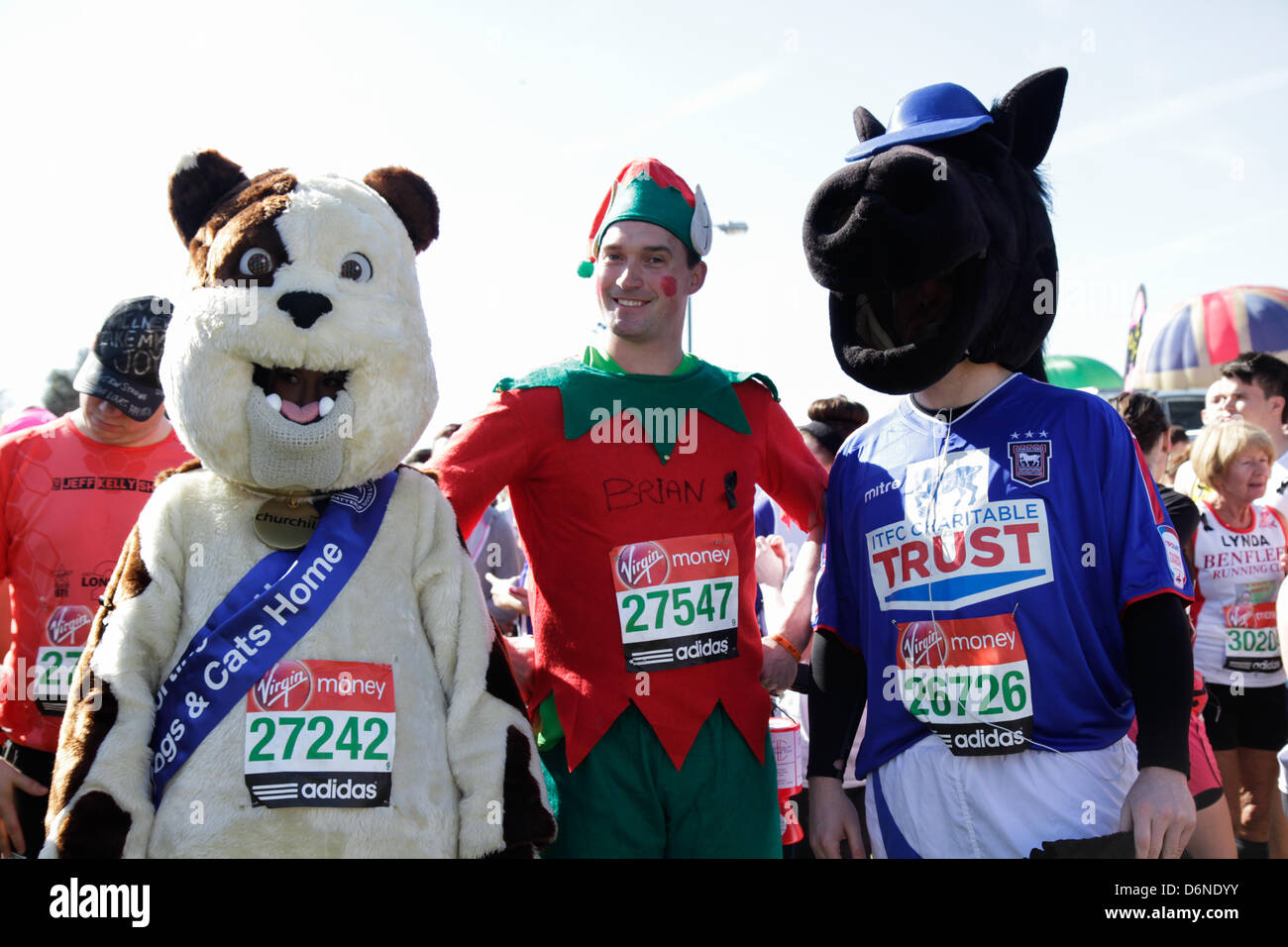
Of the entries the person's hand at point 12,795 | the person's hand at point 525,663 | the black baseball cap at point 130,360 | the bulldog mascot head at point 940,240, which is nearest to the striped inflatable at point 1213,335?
the bulldog mascot head at point 940,240

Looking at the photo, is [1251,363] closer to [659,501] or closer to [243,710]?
[659,501]

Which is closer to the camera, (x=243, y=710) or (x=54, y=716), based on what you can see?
(x=243, y=710)

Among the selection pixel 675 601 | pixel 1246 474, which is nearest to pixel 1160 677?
pixel 675 601

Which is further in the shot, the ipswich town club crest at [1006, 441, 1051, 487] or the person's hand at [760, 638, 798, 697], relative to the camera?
the person's hand at [760, 638, 798, 697]

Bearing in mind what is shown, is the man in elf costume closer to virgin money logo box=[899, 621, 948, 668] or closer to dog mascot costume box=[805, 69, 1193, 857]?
dog mascot costume box=[805, 69, 1193, 857]

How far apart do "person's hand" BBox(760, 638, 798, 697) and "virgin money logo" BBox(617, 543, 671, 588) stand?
1.41 feet

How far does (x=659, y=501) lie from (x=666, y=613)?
1.05 feet

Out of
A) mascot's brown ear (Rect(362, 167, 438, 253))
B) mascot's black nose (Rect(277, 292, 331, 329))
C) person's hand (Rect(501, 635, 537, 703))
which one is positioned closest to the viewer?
mascot's black nose (Rect(277, 292, 331, 329))

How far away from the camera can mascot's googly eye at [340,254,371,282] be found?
7.91 feet

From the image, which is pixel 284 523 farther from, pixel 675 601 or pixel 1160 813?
pixel 1160 813

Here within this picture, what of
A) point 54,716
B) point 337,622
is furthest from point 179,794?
point 54,716

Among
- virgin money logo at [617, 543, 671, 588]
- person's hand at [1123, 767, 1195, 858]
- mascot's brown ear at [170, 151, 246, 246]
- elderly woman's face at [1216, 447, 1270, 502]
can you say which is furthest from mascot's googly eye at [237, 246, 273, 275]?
elderly woman's face at [1216, 447, 1270, 502]

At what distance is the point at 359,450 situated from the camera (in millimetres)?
2365

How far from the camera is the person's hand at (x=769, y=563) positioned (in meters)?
3.71
